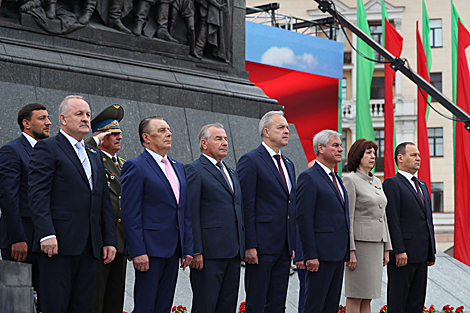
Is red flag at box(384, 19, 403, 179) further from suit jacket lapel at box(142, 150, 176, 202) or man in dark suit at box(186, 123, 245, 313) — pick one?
suit jacket lapel at box(142, 150, 176, 202)

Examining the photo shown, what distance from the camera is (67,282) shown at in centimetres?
440

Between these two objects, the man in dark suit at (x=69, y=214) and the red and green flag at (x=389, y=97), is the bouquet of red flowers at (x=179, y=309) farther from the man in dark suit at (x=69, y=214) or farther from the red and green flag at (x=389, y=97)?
the red and green flag at (x=389, y=97)

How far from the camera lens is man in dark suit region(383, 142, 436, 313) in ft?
21.4

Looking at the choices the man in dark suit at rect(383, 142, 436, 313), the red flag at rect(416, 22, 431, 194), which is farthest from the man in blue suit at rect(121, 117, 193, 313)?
the red flag at rect(416, 22, 431, 194)

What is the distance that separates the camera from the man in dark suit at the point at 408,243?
652 cm

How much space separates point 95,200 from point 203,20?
554 cm

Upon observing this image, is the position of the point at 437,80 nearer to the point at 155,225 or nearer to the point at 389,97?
the point at 389,97

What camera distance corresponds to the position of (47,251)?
14.0 ft

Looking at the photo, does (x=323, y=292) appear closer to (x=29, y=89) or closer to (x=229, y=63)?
(x=29, y=89)

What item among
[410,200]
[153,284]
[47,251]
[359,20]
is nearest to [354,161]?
[410,200]

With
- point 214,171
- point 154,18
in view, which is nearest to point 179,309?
point 214,171

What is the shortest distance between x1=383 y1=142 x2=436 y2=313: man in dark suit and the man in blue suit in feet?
7.88

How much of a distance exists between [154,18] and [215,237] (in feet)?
15.6

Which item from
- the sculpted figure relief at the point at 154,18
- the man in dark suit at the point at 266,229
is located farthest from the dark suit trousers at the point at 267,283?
the sculpted figure relief at the point at 154,18
